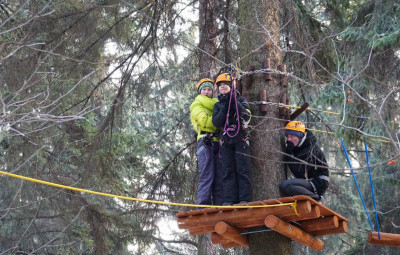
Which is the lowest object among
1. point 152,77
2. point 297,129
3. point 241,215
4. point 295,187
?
point 241,215

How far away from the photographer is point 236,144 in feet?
20.2

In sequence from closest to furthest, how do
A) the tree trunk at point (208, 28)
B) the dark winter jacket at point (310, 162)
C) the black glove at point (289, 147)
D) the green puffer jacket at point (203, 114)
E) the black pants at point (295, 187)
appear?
the black pants at point (295, 187) → the dark winter jacket at point (310, 162) → the black glove at point (289, 147) → the green puffer jacket at point (203, 114) → the tree trunk at point (208, 28)

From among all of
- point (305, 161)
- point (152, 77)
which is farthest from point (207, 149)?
point (152, 77)

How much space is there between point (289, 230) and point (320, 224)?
447 millimetres

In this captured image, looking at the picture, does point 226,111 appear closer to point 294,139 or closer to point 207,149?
point 207,149

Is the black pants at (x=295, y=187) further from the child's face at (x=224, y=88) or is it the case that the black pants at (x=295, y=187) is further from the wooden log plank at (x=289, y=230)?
the child's face at (x=224, y=88)

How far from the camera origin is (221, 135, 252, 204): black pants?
19.8 ft

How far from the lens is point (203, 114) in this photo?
645cm

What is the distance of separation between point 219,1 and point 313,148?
353 centimetres

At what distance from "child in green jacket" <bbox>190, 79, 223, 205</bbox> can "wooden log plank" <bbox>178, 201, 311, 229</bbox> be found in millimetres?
498

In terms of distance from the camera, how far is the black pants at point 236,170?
19.8 ft

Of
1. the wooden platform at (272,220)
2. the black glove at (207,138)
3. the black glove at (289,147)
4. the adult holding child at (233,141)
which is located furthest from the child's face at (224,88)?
the wooden platform at (272,220)

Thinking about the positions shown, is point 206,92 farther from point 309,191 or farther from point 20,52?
point 20,52

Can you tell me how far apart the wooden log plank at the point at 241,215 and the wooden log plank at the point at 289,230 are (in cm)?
7
